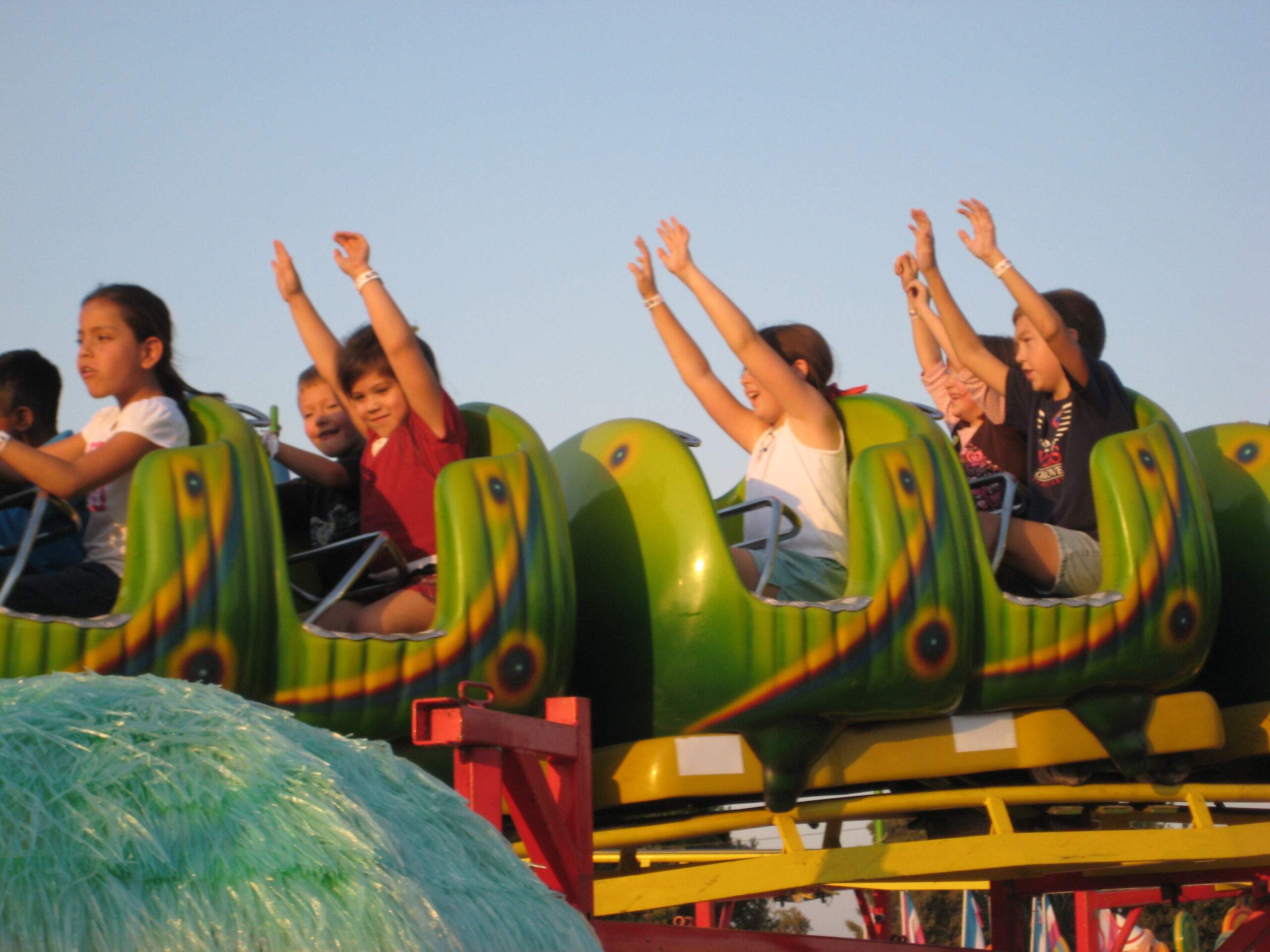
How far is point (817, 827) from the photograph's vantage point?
3.95 metres

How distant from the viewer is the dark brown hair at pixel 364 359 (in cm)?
368

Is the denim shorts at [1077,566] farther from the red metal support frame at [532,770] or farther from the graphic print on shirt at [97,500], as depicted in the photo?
the graphic print on shirt at [97,500]

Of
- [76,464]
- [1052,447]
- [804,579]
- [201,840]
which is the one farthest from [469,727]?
[1052,447]

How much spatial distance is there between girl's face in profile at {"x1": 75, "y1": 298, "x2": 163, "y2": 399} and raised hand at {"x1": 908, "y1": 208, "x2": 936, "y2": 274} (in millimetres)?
2481

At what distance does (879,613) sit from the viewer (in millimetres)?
3574

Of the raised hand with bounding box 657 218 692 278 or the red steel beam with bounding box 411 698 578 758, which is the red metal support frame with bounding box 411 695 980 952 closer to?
the red steel beam with bounding box 411 698 578 758

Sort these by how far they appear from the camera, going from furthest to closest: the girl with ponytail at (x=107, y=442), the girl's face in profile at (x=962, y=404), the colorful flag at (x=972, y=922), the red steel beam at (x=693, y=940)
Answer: the colorful flag at (x=972, y=922) < the girl's face in profile at (x=962, y=404) < the girl with ponytail at (x=107, y=442) < the red steel beam at (x=693, y=940)

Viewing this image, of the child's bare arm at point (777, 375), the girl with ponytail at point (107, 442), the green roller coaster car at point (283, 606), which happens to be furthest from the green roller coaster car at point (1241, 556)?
the girl with ponytail at point (107, 442)

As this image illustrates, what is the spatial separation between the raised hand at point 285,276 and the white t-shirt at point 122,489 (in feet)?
2.99

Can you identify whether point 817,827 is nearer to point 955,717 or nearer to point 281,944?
point 955,717

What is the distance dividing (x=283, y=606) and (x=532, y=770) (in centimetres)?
81

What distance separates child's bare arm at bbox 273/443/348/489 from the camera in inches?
153

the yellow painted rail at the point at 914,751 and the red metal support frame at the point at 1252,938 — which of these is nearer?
the yellow painted rail at the point at 914,751

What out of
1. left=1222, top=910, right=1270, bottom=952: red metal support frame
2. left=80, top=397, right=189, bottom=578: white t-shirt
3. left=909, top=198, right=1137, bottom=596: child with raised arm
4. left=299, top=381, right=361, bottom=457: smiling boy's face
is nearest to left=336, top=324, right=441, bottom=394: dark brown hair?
left=299, top=381, right=361, bottom=457: smiling boy's face
